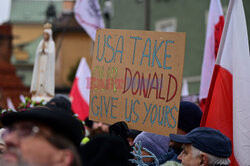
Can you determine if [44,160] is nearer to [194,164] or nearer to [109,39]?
[194,164]

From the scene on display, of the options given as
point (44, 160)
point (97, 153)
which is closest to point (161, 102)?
point (97, 153)

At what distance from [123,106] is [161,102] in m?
0.38

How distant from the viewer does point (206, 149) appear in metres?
3.03

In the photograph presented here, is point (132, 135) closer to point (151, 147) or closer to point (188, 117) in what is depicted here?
point (151, 147)

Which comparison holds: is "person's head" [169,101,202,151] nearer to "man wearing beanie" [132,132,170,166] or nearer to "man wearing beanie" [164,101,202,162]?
"man wearing beanie" [164,101,202,162]

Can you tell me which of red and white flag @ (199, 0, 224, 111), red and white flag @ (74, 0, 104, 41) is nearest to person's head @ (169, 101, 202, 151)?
red and white flag @ (199, 0, 224, 111)

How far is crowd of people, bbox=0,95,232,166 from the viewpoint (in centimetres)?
185

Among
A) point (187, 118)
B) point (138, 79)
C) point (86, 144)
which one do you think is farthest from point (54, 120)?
point (187, 118)

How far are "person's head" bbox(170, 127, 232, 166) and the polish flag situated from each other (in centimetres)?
62

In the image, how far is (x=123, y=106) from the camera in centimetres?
394

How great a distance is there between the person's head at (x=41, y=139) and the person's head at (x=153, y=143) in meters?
1.63

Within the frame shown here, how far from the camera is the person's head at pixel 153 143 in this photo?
359cm

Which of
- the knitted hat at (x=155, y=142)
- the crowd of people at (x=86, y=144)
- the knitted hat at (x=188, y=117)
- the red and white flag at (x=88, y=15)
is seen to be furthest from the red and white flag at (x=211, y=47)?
the red and white flag at (x=88, y=15)

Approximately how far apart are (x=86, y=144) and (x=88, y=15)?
5.54 meters
